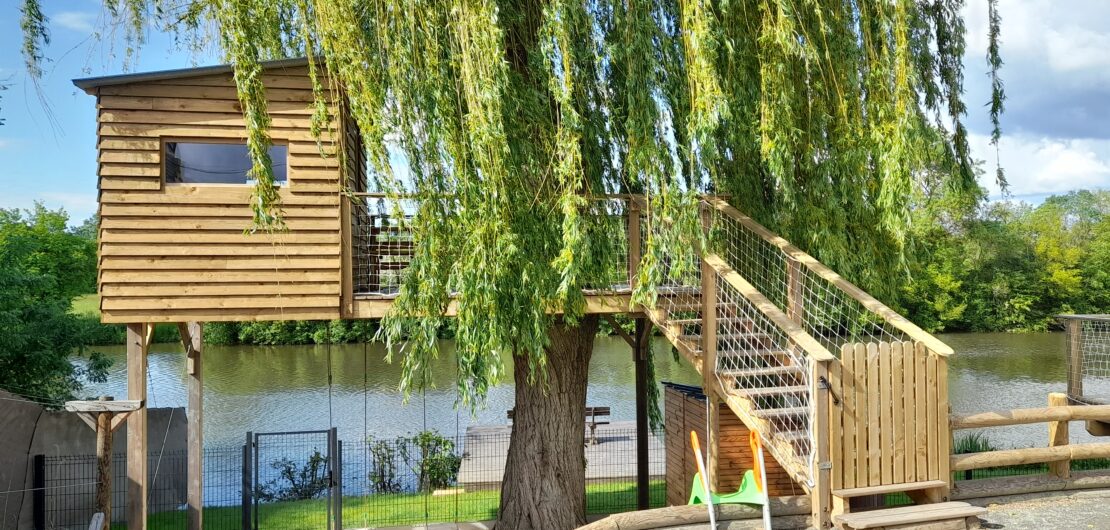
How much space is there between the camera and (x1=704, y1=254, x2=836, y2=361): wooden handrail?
187 inches

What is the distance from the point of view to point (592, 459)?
13086mm

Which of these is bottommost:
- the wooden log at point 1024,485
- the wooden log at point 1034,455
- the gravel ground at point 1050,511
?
the gravel ground at point 1050,511

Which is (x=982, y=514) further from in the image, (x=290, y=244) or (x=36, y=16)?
(x=36, y=16)

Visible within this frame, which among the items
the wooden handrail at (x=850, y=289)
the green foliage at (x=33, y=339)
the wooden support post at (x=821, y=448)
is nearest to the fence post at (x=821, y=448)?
the wooden support post at (x=821, y=448)

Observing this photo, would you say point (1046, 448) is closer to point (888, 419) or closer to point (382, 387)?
point (888, 419)

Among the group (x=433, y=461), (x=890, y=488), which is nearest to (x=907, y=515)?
(x=890, y=488)

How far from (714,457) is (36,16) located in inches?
278

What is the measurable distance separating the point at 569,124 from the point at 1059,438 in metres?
5.11

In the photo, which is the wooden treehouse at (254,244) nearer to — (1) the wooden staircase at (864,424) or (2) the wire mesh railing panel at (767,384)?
(2) the wire mesh railing panel at (767,384)

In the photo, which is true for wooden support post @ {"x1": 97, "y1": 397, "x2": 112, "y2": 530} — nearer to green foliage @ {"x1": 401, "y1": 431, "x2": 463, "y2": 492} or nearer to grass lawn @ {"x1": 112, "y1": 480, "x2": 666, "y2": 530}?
grass lawn @ {"x1": 112, "y1": 480, "x2": 666, "y2": 530}

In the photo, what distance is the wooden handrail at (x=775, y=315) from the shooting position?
15.6 ft

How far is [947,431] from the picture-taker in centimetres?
514

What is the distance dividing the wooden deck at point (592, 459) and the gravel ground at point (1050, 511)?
722cm

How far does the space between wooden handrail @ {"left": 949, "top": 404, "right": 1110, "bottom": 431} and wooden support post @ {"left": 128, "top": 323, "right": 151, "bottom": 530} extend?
713 cm
